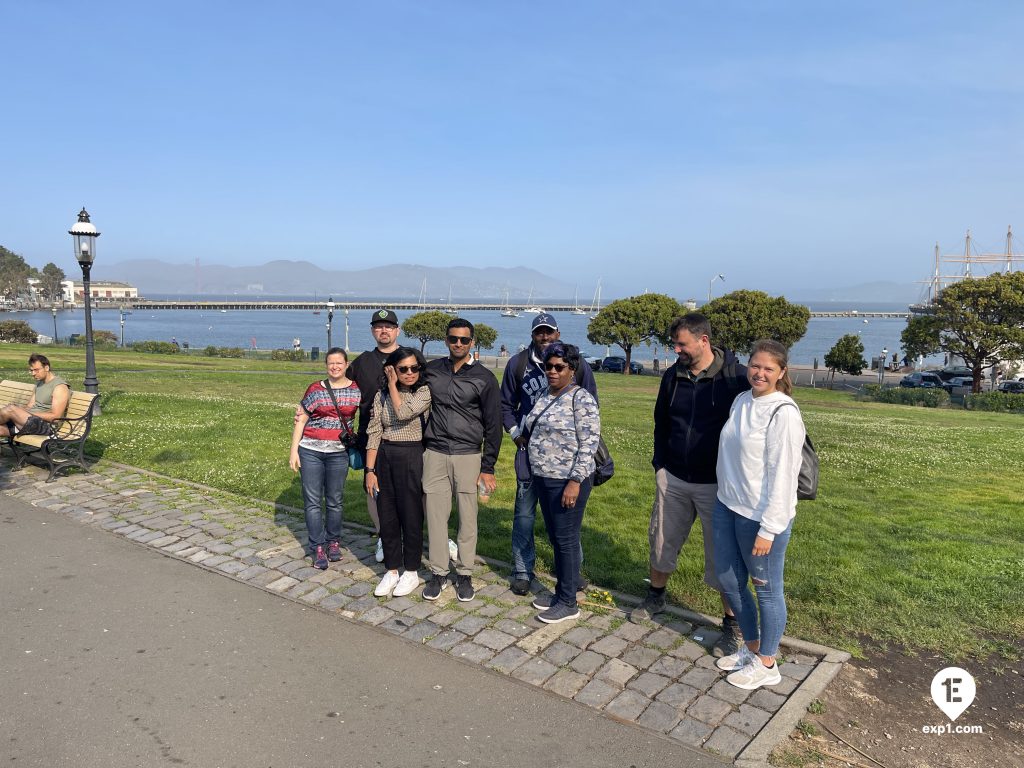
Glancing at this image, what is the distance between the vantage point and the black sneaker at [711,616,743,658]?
4496 mm

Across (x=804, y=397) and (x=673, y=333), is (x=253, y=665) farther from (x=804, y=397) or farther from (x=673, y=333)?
(x=804, y=397)

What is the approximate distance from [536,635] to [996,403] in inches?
1194

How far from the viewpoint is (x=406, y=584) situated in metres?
5.38

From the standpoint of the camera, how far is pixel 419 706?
12.8 feet

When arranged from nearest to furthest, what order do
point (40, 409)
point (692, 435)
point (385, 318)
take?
point (692, 435)
point (385, 318)
point (40, 409)

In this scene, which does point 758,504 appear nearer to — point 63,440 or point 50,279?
point 63,440

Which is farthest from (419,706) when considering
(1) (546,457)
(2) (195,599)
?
(2) (195,599)

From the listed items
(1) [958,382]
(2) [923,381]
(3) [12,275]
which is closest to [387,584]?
(2) [923,381]

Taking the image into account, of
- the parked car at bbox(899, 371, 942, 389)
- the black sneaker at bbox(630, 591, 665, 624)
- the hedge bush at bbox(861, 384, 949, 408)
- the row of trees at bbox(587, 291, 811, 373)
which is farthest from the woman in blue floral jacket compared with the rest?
the parked car at bbox(899, 371, 942, 389)

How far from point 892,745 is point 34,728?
4.37 m

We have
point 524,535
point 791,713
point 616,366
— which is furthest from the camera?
point 616,366

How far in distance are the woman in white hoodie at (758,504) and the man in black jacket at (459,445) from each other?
174cm

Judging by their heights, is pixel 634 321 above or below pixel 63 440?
above

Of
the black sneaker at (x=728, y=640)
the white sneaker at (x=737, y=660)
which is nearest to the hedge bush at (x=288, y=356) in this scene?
the black sneaker at (x=728, y=640)
